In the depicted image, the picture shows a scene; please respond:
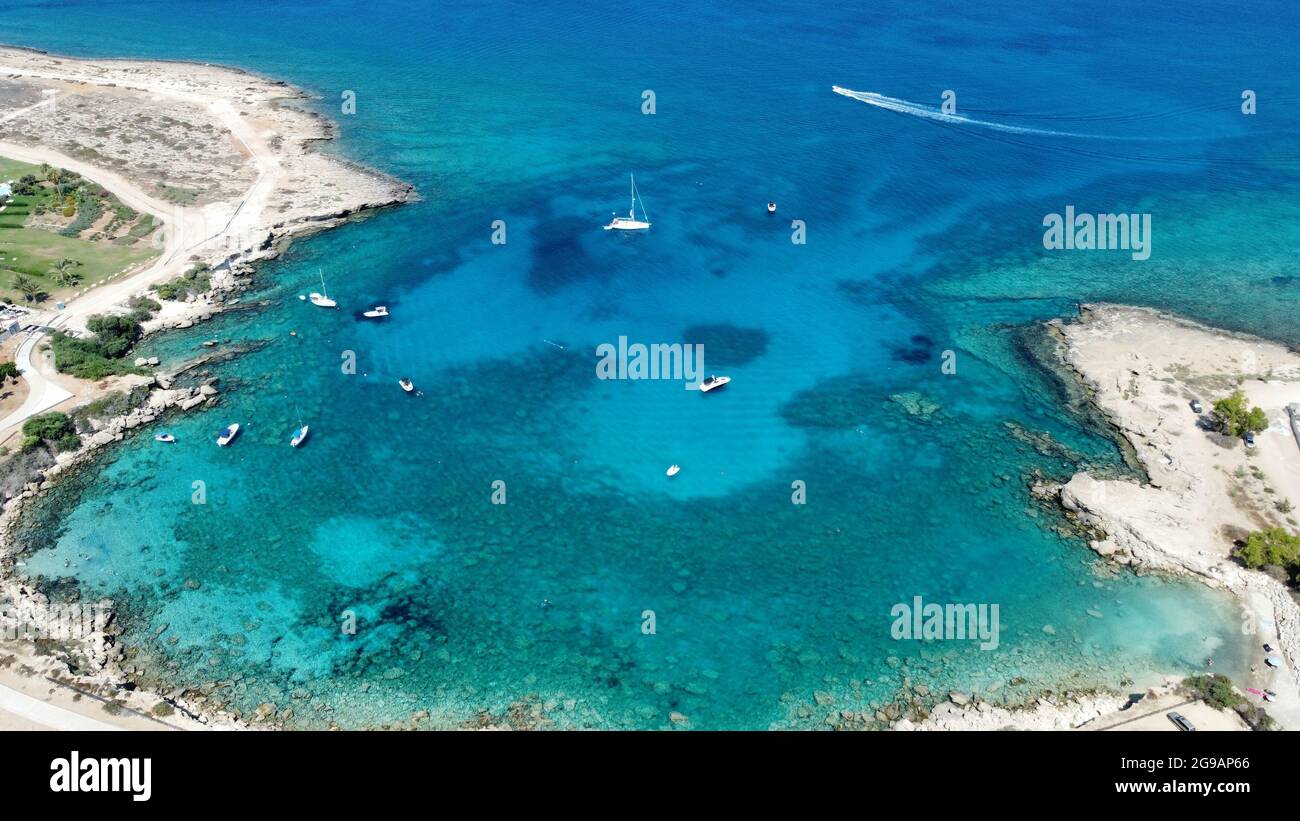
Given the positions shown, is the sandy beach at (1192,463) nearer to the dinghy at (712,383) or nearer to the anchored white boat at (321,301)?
the dinghy at (712,383)

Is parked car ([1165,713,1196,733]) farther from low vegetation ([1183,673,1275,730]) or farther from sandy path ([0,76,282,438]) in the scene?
sandy path ([0,76,282,438])

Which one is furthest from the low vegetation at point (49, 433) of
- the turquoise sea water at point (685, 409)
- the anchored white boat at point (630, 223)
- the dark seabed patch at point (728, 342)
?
the anchored white boat at point (630, 223)

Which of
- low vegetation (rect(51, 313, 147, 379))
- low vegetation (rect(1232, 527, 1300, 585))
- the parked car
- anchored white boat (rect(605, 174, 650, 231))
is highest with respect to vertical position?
anchored white boat (rect(605, 174, 650, 231))

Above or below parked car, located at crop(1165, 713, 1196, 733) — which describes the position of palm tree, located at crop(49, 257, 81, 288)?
above

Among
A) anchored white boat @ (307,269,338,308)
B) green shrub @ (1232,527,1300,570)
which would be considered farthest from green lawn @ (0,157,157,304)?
green shrub @ (1232,527,1300,570)

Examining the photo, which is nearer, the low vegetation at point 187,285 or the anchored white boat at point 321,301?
the low vegetation at point 187,285

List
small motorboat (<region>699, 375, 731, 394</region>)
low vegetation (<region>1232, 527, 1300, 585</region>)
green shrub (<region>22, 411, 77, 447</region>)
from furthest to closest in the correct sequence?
small motorboat (<region>699, 375, 731, 394</region>) < green shrub (<region>22, 411, 77, 447</region>) < low vegetation (<region>1232, 527, 1300, 585</region>)
